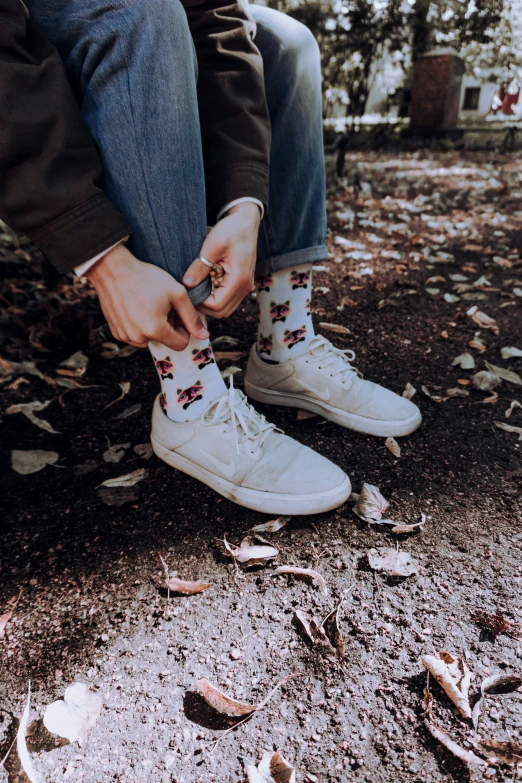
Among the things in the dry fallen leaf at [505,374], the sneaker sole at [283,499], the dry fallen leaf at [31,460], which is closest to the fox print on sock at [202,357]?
the sneaker sole at [283,499]

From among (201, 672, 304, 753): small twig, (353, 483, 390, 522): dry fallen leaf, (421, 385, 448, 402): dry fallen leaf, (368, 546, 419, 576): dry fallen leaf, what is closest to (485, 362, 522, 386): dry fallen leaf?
(421, 385, 448, 402): dry fallen leaf

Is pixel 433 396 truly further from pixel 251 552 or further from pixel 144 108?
pixel 144 108

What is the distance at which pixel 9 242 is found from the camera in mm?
2641

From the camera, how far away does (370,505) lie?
104cm

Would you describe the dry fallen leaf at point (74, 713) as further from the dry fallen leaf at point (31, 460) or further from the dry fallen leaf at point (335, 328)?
the dry fallen leaf at point (335, 328)

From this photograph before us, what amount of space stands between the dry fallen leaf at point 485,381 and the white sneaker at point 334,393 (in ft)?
0.99

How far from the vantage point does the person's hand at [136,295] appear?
2.71 feet

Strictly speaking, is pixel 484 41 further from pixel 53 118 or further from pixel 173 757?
pixel 173 757

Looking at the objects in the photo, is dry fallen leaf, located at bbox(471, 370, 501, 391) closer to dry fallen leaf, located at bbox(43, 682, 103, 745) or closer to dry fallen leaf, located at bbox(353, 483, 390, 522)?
dry fallen leaf, located at bbox(353, 483, 390, 522)

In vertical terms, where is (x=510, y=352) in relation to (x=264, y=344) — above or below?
below

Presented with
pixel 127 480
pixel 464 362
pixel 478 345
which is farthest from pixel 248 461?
pixel 478 345

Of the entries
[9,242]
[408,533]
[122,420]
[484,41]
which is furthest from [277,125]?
[484,41]

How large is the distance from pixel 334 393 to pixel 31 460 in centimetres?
77

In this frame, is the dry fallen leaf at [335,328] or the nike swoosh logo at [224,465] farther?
the dry fallen leaf at [335,328]
